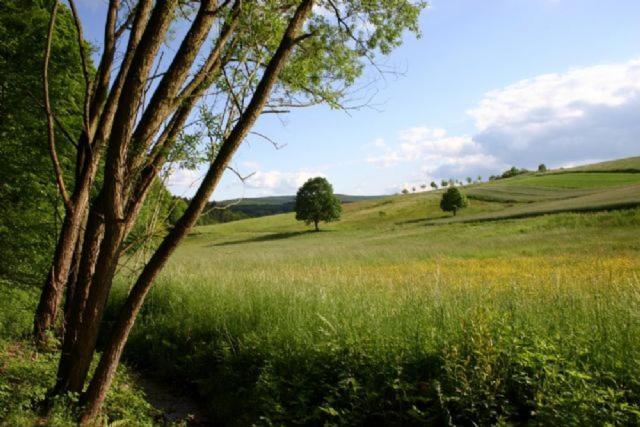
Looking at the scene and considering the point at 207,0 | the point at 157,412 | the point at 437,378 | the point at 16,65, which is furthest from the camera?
the point at 16,65

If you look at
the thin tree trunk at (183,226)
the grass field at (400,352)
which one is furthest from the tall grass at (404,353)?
the thin tree trunk at (183,226)

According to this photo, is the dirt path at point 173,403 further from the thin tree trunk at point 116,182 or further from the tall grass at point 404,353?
the thin tree trunk at point 116,182

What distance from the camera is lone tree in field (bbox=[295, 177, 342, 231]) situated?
2413 inches

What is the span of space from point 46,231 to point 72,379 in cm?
666

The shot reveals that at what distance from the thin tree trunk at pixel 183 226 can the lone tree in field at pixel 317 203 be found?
55.7m

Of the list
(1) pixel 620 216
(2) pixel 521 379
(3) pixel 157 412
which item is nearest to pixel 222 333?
(3) pixel 157 412

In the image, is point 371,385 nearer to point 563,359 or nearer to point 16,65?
point 563,359

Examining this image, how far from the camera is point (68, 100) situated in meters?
10.6

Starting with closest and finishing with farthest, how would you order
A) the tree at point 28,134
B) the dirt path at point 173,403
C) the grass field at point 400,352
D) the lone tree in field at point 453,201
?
1. the grass field at point 400,352
2. the dirt path at point 173,403
3. the tree at point 28,134
4. the lone tree in field at point 453,201

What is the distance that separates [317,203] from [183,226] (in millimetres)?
55904

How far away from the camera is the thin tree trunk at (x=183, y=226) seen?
497 cm

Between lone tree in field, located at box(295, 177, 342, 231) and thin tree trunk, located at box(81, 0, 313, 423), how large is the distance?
55681 mm

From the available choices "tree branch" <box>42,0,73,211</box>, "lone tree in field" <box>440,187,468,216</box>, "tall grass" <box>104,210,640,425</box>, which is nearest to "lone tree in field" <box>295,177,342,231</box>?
"lone tree in field" <box>440,187,468,216</box>

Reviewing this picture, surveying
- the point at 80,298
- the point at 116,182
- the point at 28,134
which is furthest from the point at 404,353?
the point at 28,134
